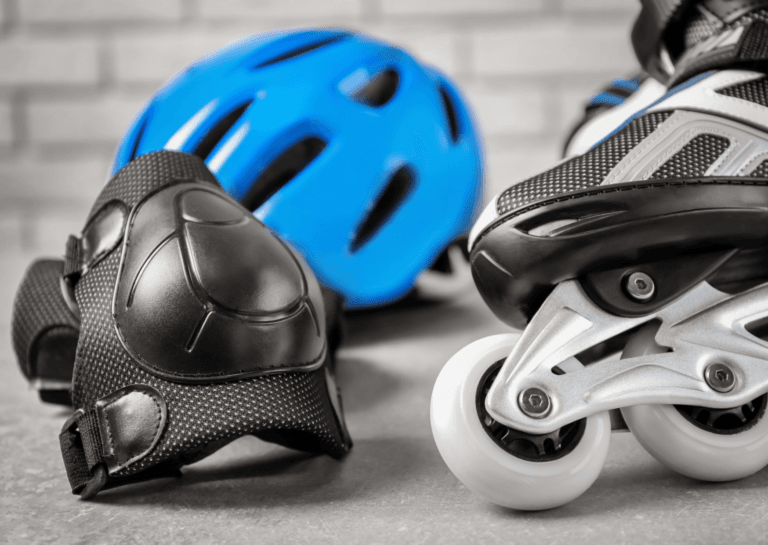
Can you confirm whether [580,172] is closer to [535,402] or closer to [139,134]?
[535,402]

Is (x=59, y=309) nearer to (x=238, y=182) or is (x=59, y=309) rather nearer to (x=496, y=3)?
(x=238, y=182)

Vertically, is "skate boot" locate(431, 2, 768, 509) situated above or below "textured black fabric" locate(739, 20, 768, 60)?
below

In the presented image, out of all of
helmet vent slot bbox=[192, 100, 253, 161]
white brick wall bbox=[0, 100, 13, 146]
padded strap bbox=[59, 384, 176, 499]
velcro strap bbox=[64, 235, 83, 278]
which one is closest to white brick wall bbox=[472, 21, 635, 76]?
helmet vent slot bbox=[192, 100, 253, 161]

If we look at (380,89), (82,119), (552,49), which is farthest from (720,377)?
(82,119)

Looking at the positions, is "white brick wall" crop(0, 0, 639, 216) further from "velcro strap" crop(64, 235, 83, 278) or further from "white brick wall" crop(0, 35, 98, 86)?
"velcro strap" crop(64, 235, 83, 278)

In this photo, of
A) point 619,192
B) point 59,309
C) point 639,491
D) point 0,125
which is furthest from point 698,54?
point 0,125

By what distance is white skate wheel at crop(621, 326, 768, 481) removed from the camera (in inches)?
23.7

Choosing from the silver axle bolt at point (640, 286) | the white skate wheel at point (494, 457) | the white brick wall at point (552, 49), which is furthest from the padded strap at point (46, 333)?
the white brick wall at point (552, 49)

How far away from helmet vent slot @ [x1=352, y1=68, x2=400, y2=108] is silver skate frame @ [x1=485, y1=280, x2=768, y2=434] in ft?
2.13

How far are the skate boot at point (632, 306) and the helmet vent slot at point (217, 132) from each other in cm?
50

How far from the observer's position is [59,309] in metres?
0.84

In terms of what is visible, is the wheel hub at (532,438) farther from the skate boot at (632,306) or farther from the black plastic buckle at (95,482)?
the black plastic buckle at (95,482)

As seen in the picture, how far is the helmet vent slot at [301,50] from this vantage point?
1.14 metres

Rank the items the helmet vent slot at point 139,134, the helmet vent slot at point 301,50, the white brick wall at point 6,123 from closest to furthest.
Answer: the helmet vent slot at point 139,134 < the helmet vent slot at point 301,50 < the white brick wall at point 6,123
